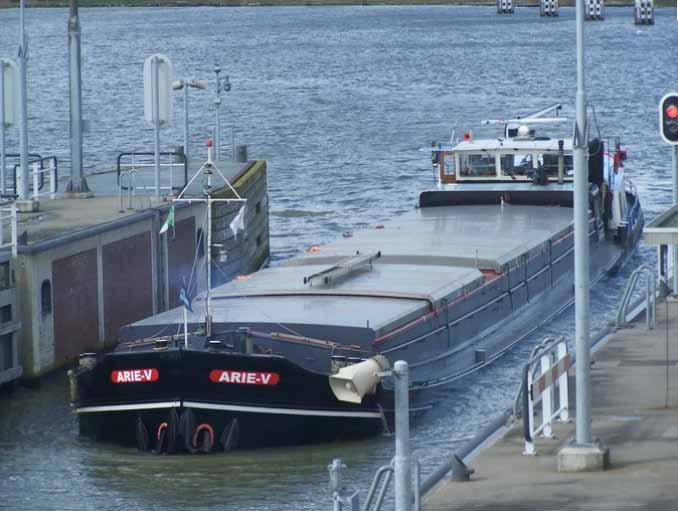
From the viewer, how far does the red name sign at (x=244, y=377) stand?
25.6m

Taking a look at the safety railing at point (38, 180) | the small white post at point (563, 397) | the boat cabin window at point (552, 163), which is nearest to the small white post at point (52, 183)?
the safety railing at point (38, 180)

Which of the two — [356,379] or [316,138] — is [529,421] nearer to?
[356,379]

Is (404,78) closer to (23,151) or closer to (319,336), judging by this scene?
(23,151)

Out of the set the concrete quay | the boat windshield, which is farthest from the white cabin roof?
the concrete quay

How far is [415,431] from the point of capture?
92.9 feet

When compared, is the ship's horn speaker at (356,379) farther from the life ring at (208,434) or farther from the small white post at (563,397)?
the small white post at (563,397)

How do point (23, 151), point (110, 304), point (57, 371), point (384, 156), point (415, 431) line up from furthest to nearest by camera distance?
1. point (384, 156)
2. point (23, 151)
3. point (110, 304)
4. point (57, 371)
5. point (415, 431)

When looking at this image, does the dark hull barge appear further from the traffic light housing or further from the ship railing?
the traffic light housing

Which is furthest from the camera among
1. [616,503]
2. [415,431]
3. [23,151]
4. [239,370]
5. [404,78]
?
[404,78]

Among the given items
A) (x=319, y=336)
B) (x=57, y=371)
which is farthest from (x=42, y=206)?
(x=319, y=336)

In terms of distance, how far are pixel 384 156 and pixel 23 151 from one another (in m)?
39.6

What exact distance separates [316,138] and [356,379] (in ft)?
192

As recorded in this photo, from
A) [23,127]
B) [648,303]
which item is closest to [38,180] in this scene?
[23,127]

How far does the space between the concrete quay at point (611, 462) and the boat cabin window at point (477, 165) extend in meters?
14.9
